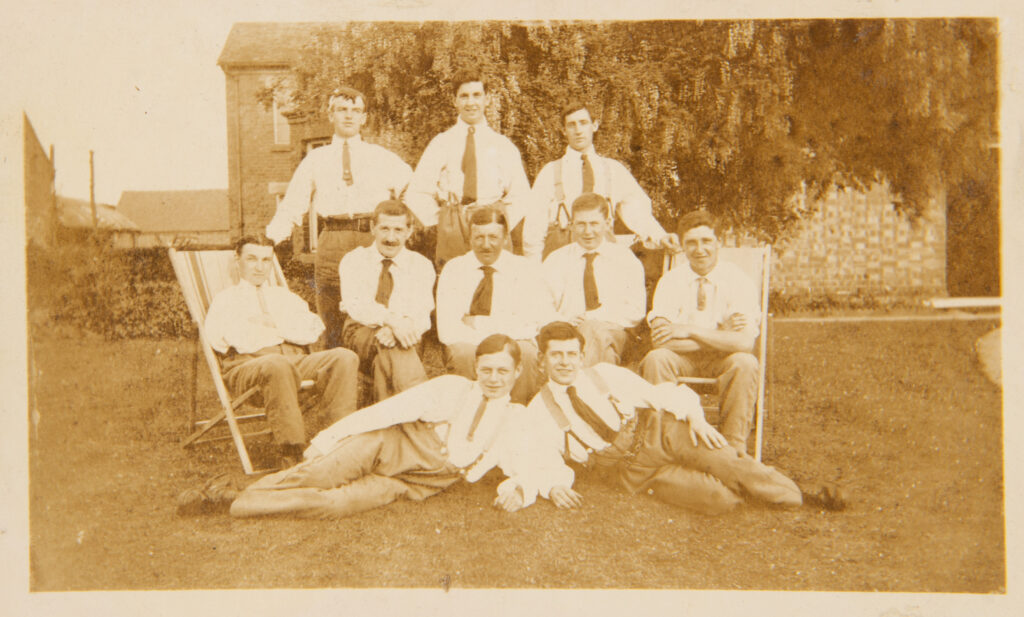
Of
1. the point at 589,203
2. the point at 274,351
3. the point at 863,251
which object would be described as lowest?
the point at 274,351

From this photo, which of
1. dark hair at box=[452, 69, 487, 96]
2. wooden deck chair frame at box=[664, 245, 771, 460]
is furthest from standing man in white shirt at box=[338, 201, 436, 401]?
wooden deck chair frame at box=[664, 245, 771, 460]

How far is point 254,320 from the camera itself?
3.45 m

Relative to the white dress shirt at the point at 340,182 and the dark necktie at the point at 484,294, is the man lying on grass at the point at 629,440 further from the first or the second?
the white dress shirt at the point at 340,182

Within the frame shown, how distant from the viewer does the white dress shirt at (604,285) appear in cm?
339

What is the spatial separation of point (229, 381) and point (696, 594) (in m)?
2.44

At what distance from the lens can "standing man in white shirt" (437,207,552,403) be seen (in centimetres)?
334

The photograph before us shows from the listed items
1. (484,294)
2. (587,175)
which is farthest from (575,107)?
(484,294)

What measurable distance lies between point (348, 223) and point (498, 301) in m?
0.87

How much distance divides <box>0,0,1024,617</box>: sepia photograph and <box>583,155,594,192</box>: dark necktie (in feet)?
0.04

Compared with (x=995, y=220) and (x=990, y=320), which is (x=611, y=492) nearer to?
(x=990, y=320)

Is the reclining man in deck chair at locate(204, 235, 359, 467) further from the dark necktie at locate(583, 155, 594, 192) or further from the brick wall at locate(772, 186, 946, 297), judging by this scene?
the brick wall at locate(772, 186, 946, 297)

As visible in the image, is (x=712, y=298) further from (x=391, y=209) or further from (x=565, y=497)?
(x=391, y=209)

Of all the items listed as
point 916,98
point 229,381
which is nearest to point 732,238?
point 916,98

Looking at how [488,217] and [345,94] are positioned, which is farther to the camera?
[345,94]
